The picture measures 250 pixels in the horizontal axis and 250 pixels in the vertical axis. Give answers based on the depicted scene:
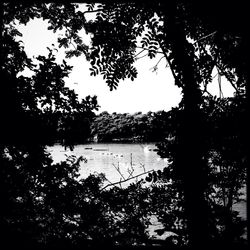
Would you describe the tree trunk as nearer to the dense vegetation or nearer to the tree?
the dense vegetation

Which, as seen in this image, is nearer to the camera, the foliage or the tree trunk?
the tree trunk

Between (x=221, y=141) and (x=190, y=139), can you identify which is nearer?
(x=190, y=139)

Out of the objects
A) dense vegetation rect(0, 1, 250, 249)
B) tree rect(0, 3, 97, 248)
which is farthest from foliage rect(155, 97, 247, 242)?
tree rect(0, 3, 97, 248)

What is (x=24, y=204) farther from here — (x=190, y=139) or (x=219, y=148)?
(x=219, y=148)

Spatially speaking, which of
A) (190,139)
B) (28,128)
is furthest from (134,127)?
(28,128)

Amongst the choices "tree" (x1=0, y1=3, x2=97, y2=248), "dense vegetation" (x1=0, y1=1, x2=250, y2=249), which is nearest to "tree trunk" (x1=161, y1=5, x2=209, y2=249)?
"dense vegetation" (x1=0, y1=1, x2=250, y2=249)

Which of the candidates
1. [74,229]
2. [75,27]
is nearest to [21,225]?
[74,229]

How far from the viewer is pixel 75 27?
3.94 m

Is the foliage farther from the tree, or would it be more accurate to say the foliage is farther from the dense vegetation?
the tree

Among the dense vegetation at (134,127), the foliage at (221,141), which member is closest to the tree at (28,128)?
the dense vegetation at (134,127)

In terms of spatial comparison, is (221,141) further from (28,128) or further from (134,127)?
(28,128)

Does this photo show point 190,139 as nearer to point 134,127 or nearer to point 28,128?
point 134,127

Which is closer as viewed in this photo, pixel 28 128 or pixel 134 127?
pixel 28 128

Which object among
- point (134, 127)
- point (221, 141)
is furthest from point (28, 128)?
point (221, 141)
